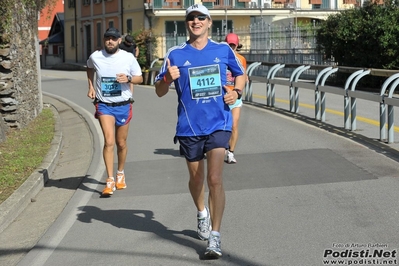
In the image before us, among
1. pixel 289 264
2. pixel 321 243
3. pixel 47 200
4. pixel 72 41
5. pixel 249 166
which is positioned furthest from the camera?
pixel 72 41

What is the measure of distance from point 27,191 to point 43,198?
0.28m

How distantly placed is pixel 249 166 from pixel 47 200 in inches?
119

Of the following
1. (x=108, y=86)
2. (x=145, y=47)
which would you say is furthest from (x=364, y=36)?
(x=108, y=86)


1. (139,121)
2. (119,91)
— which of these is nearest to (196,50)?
(119,91)

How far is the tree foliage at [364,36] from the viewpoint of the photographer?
25156 mm

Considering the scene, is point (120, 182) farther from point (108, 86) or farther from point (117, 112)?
point (108, 86)

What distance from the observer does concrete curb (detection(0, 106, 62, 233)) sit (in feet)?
27.7

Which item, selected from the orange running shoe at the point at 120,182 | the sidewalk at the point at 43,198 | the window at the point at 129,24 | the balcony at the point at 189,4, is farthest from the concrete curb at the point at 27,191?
the window at the point at 129,24

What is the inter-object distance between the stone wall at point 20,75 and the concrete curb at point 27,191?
2.25 meters

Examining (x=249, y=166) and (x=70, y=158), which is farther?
(x=70, y=158)

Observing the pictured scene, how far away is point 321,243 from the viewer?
22.3 feet

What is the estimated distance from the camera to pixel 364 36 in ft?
86.1

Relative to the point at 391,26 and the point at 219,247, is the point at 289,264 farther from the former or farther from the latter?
the point at 391,26

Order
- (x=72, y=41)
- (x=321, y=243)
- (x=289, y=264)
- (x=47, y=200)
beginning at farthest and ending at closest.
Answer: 1. (x=72, y=41)
2. (x=47, y=200)
3. (x=321, y=243)
4. (x=289, y=264)
